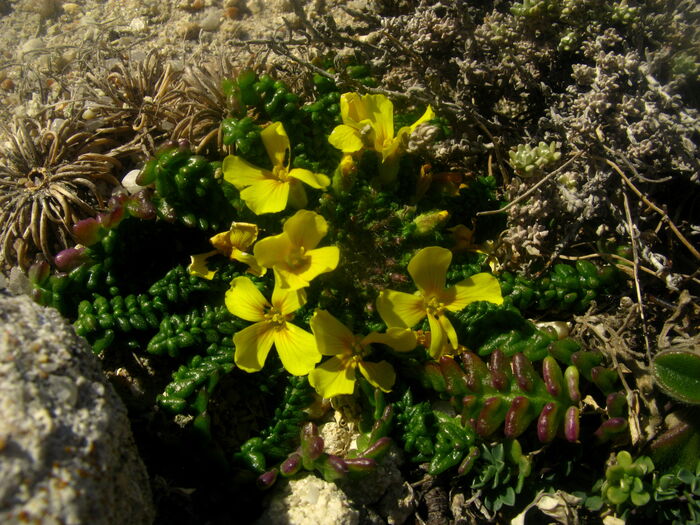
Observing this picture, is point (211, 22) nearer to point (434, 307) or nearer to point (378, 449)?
point (434, 307)

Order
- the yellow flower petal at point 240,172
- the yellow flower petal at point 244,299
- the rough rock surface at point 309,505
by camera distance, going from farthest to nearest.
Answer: the yellow flower petal at point 240,172 → the yellow flower petal at point 244,299 → the rough rock surface at point 309,505

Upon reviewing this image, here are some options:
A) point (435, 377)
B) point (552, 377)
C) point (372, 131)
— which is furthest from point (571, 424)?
point (372, 131)

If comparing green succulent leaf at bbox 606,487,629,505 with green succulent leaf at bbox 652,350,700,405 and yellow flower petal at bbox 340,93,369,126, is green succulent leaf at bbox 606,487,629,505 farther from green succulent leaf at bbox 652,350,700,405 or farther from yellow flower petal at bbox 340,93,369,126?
yellow flower petal at bbox 340,93,369,126

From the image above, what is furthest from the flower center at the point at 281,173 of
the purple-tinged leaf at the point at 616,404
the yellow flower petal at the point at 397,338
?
the purple-tinged leaf at the point at 616,404

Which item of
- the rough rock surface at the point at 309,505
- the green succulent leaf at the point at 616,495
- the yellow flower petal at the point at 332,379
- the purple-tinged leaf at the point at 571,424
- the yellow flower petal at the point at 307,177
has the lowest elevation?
the green succulent leaf at the point at 616,495

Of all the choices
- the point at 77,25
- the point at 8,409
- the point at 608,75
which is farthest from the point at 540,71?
the point at 77,25

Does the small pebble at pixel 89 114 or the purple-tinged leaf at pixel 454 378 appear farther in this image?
the small pebble at pixel 89 114

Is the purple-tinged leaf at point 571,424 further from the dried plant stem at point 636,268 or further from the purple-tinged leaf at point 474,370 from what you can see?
the dried plant stem at point 636,268
